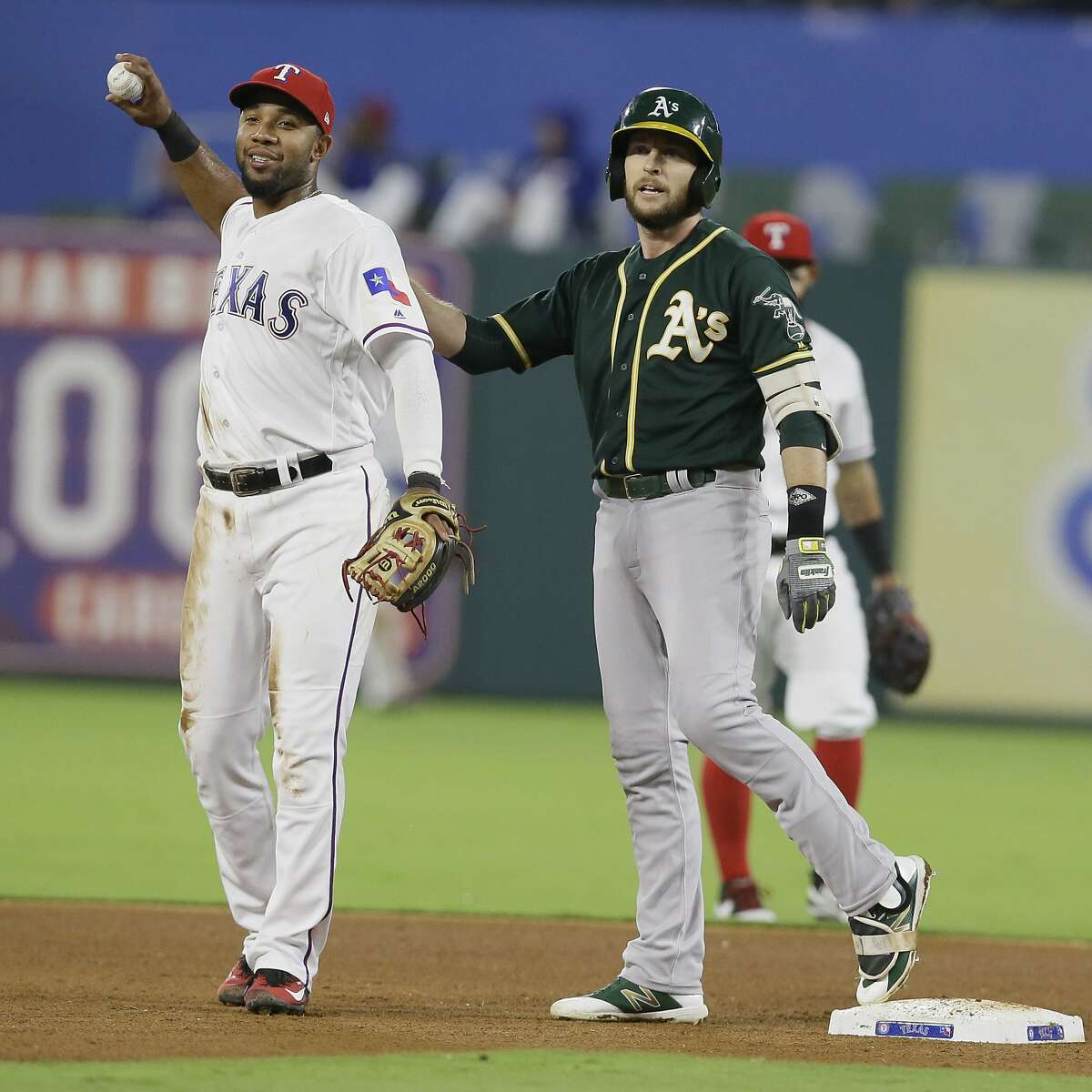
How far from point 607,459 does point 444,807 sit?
4.56 m

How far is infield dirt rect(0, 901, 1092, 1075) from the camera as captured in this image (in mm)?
4609

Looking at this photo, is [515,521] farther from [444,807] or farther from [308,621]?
[308,621]

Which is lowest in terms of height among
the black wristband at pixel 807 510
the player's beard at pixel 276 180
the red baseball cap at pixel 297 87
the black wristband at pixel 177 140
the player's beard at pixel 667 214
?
the black wristband at pixel 807 510

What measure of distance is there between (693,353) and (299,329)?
974 millimetres

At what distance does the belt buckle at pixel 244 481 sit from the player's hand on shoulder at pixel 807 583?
4.28ft

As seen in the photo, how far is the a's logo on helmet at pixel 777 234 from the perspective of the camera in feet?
23.4

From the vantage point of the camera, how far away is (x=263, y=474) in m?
5.11

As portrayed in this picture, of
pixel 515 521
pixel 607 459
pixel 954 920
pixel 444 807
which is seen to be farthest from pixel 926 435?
pixel 607 459

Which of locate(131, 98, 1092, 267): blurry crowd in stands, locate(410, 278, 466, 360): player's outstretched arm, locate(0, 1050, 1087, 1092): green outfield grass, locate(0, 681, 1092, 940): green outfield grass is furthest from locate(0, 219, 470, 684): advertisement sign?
locate(0, 1050, 1087, 1092): green outfield grass

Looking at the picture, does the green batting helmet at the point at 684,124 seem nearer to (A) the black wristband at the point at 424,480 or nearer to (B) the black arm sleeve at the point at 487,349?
(B) the black arm sleeve at the point at 487,349

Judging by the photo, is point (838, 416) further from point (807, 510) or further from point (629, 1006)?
point (629, 1006)

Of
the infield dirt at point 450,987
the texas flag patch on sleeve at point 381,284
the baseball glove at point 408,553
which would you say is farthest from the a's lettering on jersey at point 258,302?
the infield dirt at point 450,987

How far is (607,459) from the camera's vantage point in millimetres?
5164

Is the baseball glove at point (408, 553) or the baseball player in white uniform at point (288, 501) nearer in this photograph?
the baseball glove at point (408, 553)
